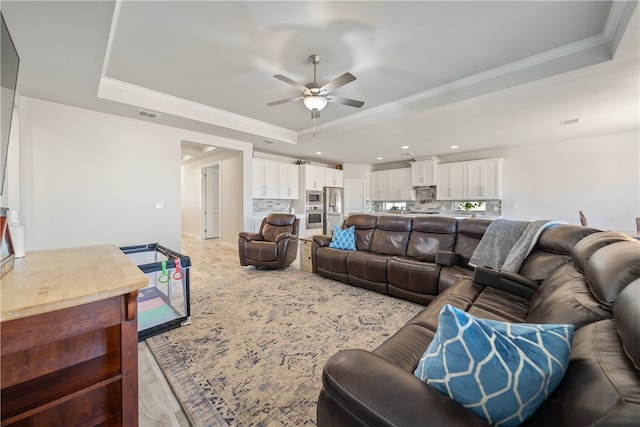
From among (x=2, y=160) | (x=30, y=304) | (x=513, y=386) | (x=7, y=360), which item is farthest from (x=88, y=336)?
(x=513, y=386)

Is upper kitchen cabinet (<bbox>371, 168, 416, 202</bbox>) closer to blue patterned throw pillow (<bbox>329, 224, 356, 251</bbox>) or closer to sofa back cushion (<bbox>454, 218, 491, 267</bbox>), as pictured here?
blue patterned throw pillow (<bbox>329, 224, 356, 251</bbox>)

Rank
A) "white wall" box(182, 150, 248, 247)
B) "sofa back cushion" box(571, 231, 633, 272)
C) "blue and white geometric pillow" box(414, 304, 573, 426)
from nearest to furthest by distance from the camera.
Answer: "blue and white geometric pillow" box(414, 304, 573, 426)
"sofa back cushion" box(571, 231, 633, 272)
"white wall" box(182, 150, 248, 247)

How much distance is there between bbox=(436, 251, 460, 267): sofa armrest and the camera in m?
2.66

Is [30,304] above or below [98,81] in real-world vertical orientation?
below

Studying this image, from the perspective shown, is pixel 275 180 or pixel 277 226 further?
pixel 275 180

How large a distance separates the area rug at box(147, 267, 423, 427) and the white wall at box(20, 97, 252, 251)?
190 cm

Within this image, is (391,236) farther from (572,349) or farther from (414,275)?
(572,349)

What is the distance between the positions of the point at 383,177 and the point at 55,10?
764 cm

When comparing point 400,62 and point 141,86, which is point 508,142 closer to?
point 400,62

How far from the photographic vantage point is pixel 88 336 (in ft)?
3.72

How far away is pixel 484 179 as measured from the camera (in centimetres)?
630

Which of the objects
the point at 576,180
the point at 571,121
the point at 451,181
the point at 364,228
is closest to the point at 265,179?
the point at 364,228

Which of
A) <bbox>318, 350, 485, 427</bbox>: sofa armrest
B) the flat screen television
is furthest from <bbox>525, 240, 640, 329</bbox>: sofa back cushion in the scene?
the flat screen television

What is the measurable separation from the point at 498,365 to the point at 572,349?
1.01ft
